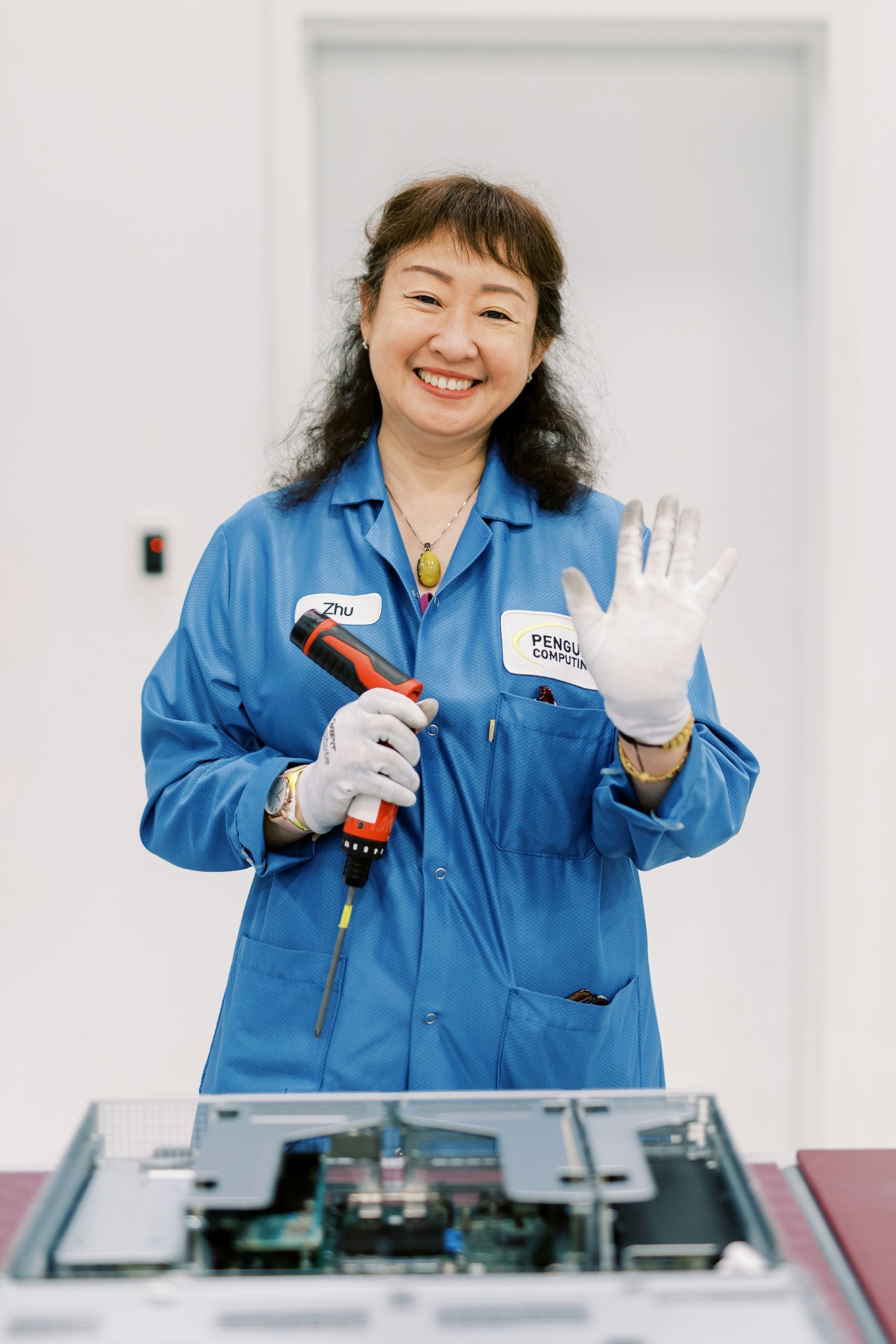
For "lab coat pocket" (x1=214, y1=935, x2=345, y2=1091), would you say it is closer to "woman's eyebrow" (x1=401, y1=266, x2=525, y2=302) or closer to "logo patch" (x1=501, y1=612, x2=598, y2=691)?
"logo patch" (x1=501, y1=612, x2=598, y2=691)

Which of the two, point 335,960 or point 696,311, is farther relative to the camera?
point 696,311

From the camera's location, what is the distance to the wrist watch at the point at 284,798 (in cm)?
123

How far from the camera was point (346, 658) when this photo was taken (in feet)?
3.94

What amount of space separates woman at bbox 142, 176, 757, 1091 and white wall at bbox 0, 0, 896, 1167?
89cm

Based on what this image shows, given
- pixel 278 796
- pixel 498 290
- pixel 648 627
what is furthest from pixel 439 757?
pixel 498 290

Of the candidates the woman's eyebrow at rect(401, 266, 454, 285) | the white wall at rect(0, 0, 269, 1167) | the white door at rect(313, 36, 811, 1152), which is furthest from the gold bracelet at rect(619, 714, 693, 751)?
the white wall at rect(0, 0, 269, 1167)

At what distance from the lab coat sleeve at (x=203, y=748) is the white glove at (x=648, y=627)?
1.23 feet

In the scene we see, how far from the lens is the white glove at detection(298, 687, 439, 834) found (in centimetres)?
114

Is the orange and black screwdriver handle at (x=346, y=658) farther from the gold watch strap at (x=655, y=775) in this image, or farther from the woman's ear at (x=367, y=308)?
the woman's ear at (x=367, y=308)

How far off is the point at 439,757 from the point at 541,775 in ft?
0.37

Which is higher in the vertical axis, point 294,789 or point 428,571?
point 428,571

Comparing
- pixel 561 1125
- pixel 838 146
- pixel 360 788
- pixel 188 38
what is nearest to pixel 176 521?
pixel 188 38

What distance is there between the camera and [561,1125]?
809mm

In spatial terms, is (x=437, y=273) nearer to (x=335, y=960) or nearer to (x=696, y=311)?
(x=335, y=960)
